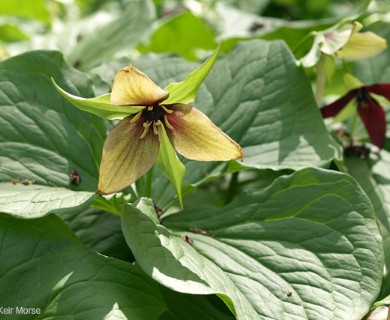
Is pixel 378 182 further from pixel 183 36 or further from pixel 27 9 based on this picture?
pixel 27 9

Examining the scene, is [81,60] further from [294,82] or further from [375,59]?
[375,59]

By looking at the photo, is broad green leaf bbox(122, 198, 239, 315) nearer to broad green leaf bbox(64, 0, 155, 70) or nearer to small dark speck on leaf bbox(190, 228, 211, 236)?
small dark speck on leaf bbox(190, 228, 211, 236)

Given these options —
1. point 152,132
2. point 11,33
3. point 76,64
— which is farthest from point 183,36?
point 152,132

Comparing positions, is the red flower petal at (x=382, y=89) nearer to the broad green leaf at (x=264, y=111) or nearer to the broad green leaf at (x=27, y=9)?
the broad green leaf at (x=264, y=111)

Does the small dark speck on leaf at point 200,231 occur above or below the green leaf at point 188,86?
below

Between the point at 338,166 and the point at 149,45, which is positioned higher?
the point at 338,166

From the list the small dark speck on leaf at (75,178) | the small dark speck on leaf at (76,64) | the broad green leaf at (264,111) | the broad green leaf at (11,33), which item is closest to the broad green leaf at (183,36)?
the small dark speck on leaf at (76,64)

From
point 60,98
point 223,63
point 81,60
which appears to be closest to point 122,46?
point 81,60
